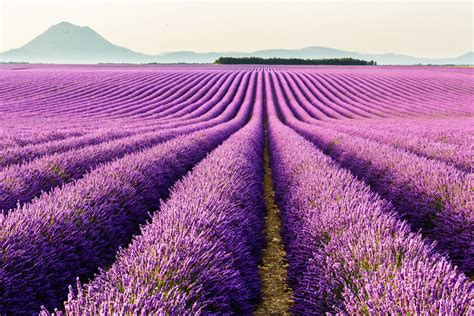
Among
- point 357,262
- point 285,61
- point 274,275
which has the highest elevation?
point 285,61

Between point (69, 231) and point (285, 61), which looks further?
point (285, 61)

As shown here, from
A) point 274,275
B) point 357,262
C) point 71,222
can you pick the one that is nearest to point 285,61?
point 274,275

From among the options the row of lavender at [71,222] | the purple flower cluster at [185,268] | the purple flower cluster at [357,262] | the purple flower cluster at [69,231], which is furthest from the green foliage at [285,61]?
the purple flower cluster at [185,268]

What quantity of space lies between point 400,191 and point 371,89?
3008cm

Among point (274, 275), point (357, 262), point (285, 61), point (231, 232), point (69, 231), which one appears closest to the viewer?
point (357, 262)

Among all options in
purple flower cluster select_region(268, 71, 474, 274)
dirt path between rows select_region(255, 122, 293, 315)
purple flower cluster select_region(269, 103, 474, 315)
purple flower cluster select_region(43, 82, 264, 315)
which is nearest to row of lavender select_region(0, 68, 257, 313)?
purple flower cluster select_region(43, 82, 264, 315)

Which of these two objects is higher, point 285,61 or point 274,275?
point 285,61

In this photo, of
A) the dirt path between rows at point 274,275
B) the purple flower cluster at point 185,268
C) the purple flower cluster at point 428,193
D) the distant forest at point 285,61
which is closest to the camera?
the purple flower cluster at point 185,268

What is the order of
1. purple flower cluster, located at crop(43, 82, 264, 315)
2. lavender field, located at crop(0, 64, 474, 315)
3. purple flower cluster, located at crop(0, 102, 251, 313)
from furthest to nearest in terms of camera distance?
purple flower cluster, located at crop(0, 102, 251, 313), lavender field, located at crop(0, 64, 474, 315), purple flower cluster, located at crop(43, 82, 264, 315)

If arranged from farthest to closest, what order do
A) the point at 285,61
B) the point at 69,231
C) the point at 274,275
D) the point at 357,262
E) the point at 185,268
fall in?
1. the point at 285,61
2. the point at 274,275
3. the point at 69,231
4. the point at 357,262
5. the point at 185,268

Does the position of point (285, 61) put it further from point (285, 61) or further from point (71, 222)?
point (71, 222)

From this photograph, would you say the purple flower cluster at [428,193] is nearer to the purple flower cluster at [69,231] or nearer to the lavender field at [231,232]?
the lavender field at [231,232]

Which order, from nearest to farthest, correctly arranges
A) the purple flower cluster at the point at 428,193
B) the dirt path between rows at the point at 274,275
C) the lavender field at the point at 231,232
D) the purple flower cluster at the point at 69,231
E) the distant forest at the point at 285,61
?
1. the lavender field at the point at 231,232
2. the purple flower cluster at the point at 69,231
3. the dirt path between rows at the point at 274,275
4. the purple flower cluster at the point at 428,193
5. the distant forest at the point at 285,61

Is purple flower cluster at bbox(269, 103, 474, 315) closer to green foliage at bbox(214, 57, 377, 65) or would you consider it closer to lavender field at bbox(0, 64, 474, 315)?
lavender field at bbox(0, 64, 474, 315)
